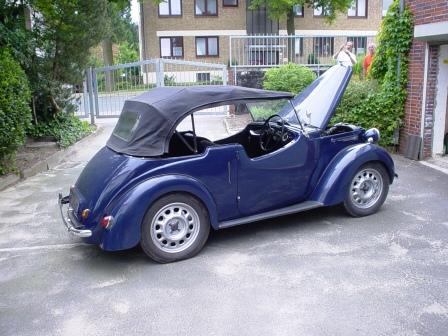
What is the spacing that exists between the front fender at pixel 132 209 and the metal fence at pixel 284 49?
41.6 feet

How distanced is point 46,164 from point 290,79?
21.2 ft

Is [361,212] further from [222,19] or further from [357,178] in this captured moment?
[222,19]

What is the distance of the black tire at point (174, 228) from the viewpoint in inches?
178

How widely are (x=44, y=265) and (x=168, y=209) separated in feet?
4.57

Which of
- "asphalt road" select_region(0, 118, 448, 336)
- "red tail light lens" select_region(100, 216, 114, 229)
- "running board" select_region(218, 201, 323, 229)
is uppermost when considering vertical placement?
"red tail light lens" select_region(100, 216, 114, 229)

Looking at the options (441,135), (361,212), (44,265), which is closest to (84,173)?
(44,265)

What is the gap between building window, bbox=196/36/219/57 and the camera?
35.3 m

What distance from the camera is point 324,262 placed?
180 inches

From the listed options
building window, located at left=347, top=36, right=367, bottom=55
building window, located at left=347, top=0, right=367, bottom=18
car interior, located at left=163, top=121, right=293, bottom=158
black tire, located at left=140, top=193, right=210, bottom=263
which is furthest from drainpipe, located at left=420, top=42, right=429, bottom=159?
building window, located at left=347, top=0, right=367, bottom=18

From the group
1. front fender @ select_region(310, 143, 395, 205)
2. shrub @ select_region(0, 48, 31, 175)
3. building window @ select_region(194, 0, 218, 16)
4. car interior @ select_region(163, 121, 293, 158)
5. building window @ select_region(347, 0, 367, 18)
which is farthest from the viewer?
building window @ select_region(347, 0, 367, 18)

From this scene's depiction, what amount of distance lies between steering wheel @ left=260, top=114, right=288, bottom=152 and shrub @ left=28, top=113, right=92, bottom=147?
661cm

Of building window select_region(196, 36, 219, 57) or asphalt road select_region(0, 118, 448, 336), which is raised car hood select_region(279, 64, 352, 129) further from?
building window select_region(196, 36, 219, 57)

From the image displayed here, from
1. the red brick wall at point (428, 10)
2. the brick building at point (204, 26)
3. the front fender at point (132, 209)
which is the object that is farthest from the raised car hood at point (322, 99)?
the brick building at point (204, 26)

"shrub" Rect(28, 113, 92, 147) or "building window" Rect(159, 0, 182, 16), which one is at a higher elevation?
"building window" Rect(159, 0, 182, 16)
